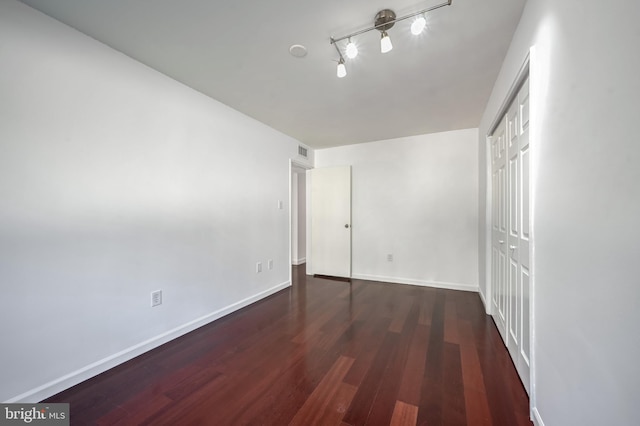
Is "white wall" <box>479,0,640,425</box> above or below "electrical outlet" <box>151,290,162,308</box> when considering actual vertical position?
above

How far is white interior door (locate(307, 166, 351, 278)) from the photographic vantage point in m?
4.36

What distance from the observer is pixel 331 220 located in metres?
4.50

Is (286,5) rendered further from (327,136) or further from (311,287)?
(311,287)

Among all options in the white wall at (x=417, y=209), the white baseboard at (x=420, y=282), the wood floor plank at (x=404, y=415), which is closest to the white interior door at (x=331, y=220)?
the white wall at (x=417, y=209)

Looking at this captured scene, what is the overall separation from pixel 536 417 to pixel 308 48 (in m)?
2.69

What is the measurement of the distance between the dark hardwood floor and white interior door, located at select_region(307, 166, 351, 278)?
161 cm

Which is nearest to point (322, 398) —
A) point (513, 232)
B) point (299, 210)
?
point (513, 232)

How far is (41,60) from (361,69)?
7.18ft

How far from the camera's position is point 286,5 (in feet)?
4.88

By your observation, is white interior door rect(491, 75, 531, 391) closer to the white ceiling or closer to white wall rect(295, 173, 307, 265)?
the white ceiling

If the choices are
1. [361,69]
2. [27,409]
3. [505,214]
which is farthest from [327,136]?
[27,409]

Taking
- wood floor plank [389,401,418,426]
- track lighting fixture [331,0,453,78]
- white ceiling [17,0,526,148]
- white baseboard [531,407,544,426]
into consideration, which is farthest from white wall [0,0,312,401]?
white baseboard [531,407,544,426]

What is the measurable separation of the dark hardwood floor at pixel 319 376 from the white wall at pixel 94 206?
0.29m

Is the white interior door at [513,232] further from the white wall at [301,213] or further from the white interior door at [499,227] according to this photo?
the white wall at [301,213]
